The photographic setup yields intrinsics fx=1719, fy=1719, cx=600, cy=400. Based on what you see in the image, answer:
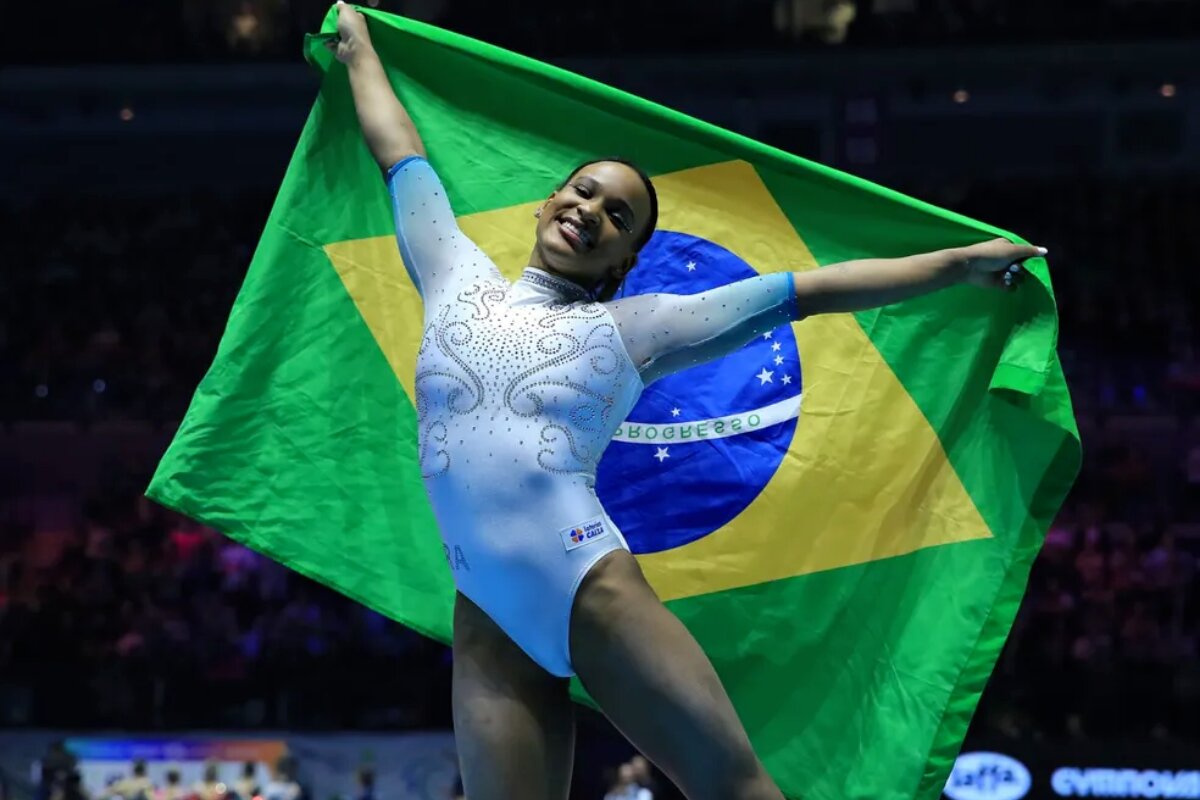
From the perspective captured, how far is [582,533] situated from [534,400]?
33 centimetres

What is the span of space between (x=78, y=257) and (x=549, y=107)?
447 inches

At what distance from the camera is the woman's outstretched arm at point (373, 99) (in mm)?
4602

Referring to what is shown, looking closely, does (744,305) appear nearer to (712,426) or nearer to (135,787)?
(712,426)

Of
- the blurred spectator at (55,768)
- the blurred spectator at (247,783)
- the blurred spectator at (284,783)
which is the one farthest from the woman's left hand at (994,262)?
the blurred spectator at (55,768)

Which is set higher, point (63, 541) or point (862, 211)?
point (862, 211)

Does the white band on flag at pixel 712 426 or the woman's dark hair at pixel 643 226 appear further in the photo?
the white band on flag at pixel 712 426

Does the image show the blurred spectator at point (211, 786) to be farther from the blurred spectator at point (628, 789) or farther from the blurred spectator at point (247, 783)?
the blurred spectator at point (628, 789)

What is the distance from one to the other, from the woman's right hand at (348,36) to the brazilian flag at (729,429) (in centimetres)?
12

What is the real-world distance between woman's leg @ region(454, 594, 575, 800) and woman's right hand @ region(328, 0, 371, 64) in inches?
68.6

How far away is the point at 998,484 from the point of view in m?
4.95

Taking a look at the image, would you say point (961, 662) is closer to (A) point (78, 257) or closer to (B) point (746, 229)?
(B) point (746, 229)

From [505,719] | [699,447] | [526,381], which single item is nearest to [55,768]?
[699,447]

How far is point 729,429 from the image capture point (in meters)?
5.05

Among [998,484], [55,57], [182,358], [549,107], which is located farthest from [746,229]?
[55,57]
